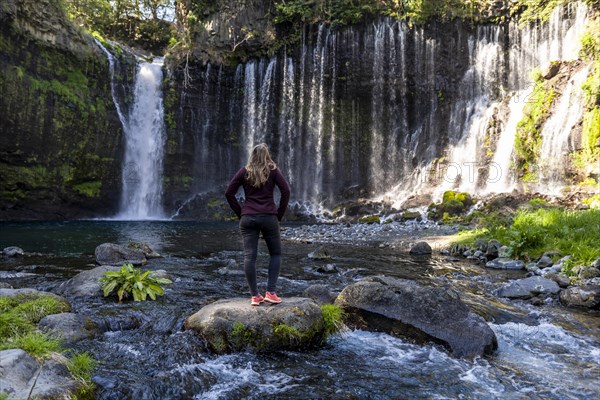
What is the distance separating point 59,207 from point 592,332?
32.0 m

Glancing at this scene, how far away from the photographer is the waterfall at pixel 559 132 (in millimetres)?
24578

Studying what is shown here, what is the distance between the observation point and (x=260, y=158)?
5.64 m

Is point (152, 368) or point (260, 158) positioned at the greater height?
point (260, 158)

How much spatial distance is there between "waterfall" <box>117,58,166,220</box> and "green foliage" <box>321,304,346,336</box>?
94.2 feet

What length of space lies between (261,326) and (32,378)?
2.57 meters

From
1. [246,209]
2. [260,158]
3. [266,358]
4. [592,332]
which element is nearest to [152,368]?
[266,358]

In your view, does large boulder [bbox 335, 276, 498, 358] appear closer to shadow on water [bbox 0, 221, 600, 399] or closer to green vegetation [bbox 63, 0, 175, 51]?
shadow on water [bbox 0, 221, 600, 399]

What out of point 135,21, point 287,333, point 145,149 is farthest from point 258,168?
point 135,21

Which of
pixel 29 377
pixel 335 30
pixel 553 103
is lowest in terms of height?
pixel 29 377

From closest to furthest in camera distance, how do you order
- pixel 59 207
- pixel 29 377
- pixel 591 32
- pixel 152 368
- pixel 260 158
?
pixel 29 377
pixel 152 368
pixel 260 158
pixel 591 32
pixel 59 207

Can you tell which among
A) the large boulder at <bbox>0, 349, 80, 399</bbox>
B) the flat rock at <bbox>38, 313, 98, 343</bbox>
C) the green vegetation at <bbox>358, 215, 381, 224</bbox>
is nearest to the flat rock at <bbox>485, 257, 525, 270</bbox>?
the flat rock at <bbox>38, 313, 98, 343</bbox>

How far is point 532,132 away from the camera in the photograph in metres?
26.7

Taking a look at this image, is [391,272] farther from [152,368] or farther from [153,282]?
[152,368]

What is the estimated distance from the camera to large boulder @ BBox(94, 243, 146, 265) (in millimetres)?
11680
